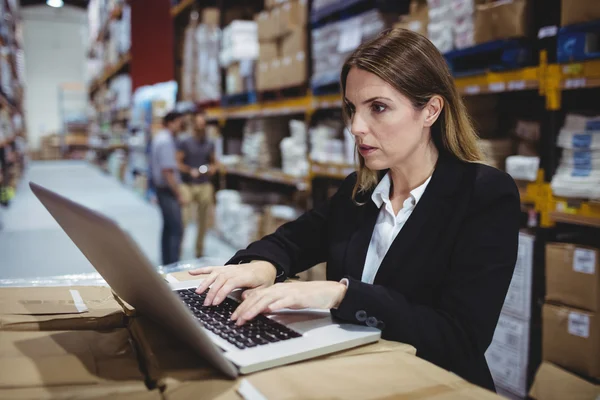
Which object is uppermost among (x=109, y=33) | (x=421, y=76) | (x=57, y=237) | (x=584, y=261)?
(x=109, y=33)

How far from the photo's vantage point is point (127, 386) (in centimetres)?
78

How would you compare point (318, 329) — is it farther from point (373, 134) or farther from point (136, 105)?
point (136, 105)

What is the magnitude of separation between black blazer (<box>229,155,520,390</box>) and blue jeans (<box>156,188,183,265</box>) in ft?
12.2

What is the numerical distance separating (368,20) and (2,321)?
3.00 m

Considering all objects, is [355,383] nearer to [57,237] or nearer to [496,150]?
[496,150]

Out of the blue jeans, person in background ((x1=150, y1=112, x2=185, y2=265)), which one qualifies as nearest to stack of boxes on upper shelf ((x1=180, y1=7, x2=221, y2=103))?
person in background ((x1=150, y1=112, x2=185, y2=265))

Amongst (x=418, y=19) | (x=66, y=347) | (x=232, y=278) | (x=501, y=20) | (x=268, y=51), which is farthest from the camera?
(x=268, y=51)

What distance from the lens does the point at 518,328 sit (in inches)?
101

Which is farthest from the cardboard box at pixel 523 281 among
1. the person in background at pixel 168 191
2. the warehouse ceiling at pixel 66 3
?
the warehouse ceiling at pixel 66 3

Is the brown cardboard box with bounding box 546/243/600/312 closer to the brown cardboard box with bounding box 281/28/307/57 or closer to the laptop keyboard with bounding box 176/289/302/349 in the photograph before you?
the laptop keyboard with bounding box 176/289/302/349

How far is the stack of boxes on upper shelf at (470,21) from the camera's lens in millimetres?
2434

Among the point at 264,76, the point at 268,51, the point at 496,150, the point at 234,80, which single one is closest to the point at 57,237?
the point at 234,80

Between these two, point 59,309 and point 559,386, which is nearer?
point 59,309

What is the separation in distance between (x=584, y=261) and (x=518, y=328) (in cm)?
47
